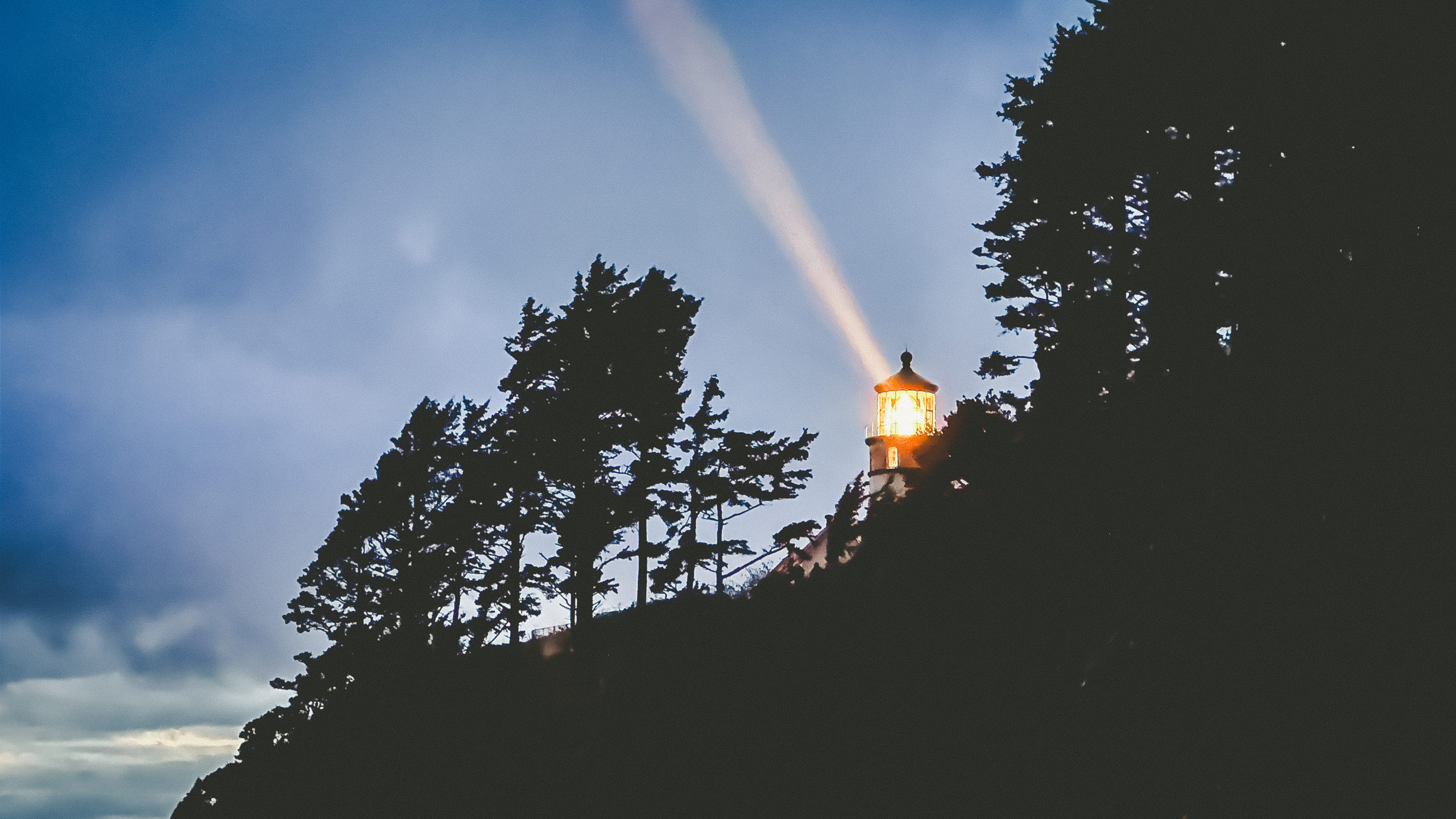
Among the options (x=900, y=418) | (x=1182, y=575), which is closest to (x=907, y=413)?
(x=900, y=418)

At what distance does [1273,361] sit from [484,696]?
38.3ft

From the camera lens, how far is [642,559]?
26.1 metres

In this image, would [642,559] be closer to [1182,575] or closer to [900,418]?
[900,418]

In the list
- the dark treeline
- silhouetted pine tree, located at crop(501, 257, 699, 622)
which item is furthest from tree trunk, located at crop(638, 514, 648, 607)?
the dark treeline

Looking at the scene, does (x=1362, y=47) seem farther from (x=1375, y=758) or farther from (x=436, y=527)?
(x=436, y=527)

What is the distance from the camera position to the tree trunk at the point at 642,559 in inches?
1023

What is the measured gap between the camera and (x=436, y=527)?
32312 millimetres

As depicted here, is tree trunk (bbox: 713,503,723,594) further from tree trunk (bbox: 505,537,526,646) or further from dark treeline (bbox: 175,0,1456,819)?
dark treeline (bbox: 175,0,1456,819)

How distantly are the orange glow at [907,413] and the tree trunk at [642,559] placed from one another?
11.0m

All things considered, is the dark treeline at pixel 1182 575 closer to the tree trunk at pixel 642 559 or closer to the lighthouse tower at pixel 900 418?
the tree trunk at pixel 642 559

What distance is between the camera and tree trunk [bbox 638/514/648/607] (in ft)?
85.3

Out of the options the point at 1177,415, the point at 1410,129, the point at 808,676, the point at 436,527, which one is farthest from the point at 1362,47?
the point at 436,527

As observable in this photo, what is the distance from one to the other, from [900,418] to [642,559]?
464 inches

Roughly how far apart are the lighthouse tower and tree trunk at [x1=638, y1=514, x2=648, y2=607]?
9.76m
